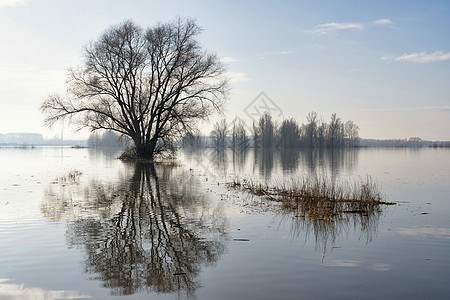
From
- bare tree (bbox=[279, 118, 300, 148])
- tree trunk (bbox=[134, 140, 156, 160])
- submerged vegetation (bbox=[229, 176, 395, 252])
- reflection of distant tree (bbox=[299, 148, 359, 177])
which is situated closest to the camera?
submerged vegetation (bbox=[229, 176, 395, 252])

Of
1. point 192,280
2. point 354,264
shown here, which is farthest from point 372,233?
point 192,280

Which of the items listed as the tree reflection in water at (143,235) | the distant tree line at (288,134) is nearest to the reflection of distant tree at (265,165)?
the tree reflection in water at (143,235)

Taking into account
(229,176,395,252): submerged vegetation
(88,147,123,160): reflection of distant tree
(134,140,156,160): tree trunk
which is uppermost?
(134,140,156,160): tree trunk

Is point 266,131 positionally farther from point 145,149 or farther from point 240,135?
point 145,149

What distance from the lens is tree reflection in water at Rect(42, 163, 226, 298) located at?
613 cm

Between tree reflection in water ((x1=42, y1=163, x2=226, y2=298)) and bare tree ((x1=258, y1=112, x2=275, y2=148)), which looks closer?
tree reflection in water ((x1=42, y1=163, x2=226, y2=298))

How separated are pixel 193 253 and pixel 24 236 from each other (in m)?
4.43

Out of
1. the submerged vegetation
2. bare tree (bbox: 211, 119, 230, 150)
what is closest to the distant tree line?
bare tree (bbox: 211, 119, 230, 150)

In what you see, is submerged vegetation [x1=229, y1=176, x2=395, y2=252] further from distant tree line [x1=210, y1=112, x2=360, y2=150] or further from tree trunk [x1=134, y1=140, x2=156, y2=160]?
distant tree line [x1=210, y1=112, x2=360, y2=150]

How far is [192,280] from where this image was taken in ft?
20.0

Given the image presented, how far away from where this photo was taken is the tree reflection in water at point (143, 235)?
20.1ft

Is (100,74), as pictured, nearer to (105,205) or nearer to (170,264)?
(105,205)

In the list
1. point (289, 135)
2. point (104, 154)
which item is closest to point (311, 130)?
point (289, 135)

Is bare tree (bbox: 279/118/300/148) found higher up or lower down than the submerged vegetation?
higher up
